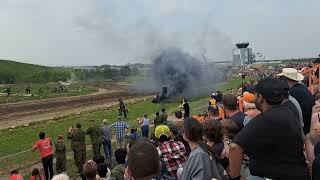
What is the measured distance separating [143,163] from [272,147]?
132cm

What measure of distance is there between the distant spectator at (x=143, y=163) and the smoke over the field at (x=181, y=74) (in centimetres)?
4309

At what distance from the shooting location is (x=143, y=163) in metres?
3.57

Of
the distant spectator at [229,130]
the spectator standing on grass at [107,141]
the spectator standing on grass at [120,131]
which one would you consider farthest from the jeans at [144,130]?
the distant spectator at [229,130]

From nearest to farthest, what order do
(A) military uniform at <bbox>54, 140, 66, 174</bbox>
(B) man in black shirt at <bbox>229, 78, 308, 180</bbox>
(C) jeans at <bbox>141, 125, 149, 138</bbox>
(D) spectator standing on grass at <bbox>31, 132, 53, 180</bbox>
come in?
(B) man in black shirt at <bbox>229, 78, 308, 180</bbox> → (D) spectator standing on grass at <bbox>31, 132, 53, 180</bbox> → (A) military uniform at <bbox>54, 140, 66, 174</bbox> → (C) jeans at <bbox>141, 125, 149, 138</bbox>

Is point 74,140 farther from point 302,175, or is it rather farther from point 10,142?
point 302,175

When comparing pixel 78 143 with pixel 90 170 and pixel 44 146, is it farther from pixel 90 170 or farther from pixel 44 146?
pixel 90 170

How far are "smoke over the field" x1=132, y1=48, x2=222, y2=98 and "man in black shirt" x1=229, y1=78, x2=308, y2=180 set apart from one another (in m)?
42.4

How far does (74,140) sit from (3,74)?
103 m

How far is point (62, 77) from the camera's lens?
104m

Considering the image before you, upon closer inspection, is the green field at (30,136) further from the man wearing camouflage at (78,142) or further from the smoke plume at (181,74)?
the smoke plume at (181,74)

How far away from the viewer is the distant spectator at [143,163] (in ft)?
11.7

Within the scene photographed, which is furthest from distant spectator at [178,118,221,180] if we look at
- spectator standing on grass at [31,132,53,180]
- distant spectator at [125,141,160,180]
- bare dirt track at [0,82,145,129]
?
bare dirt track at [0,82,145,129]

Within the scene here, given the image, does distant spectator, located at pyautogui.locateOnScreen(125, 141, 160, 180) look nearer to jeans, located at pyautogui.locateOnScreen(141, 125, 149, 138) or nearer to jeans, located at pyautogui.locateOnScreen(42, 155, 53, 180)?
jeans, located at pyautogui.locateOnScreen(42, 155, 53, 180)

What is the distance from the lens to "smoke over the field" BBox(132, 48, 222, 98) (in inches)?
1885
